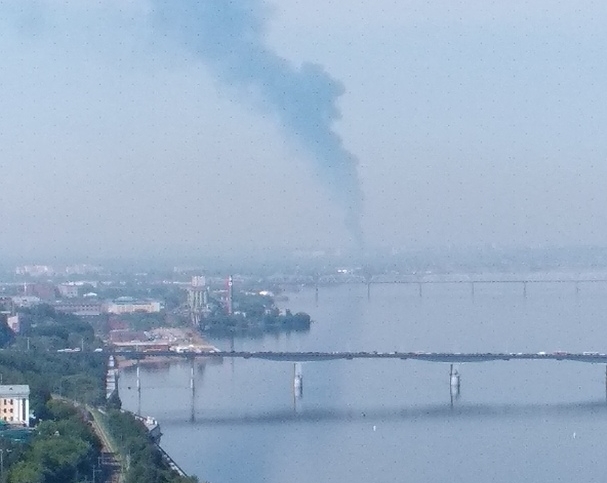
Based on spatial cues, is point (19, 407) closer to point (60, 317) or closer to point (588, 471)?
point (588, 471)

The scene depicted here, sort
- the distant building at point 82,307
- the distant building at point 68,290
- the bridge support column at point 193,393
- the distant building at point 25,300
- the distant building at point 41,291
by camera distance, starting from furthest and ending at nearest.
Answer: the distant building at point 68,290 < the distant building at point 41,291 < the distant building at point 82,307 < the distant building at point 25,300 < the bridge support column at point 193,393

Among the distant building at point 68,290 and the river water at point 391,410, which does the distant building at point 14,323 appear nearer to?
the river water at point 391,410

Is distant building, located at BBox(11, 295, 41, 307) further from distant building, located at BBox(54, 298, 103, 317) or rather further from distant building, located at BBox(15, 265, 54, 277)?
distant building, located at BBox(15, 265, 54, 277)

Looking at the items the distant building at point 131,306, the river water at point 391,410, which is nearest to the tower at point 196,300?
the distant building at point 131,306

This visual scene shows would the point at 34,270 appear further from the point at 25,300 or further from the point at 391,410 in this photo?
the point at 391,410

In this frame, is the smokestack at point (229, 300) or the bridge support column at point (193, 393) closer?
the bridge support column at point (193, 393)

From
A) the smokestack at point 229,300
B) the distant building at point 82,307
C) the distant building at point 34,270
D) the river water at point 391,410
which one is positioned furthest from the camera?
the distant building at point 34,270

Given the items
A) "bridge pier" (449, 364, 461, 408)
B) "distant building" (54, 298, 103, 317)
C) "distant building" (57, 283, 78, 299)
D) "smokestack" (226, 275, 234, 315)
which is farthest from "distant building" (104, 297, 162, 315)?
"bridge pier" (449, 364, 461, 408)
